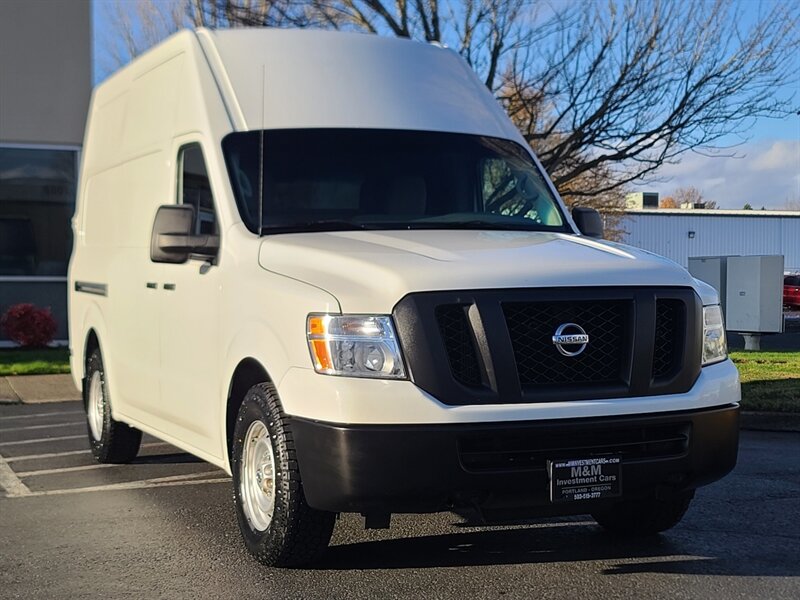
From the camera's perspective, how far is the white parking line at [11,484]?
287 inches

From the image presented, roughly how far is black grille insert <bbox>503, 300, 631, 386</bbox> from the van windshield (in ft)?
4.20

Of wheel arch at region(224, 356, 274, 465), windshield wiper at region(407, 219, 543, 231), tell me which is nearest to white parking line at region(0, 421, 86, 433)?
wheel arch at region(224, 356, 274, 465)

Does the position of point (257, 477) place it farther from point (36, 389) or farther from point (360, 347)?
point (36, 389)

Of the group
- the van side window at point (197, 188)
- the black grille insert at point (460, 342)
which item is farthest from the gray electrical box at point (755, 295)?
the black grille insert at point (460, 342)

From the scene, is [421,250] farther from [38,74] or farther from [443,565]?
[38,74]

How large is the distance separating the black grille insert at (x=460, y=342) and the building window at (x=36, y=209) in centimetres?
1461

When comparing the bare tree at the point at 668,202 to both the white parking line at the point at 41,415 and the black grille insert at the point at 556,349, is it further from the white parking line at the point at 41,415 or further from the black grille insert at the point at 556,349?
the black grille insert at the point at 556,349

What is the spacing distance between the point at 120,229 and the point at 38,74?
37.6 feet

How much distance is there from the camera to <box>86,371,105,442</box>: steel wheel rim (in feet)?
27.2

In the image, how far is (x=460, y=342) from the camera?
4680mm

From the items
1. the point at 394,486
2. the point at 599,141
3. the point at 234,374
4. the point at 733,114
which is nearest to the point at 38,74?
the point at 599,141

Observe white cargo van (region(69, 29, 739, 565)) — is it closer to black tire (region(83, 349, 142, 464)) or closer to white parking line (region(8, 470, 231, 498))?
white parking line (region(8, 470, 231, 498))

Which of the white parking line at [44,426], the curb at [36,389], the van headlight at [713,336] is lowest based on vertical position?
the curb at [36,389]

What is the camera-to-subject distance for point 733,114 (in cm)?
1798
